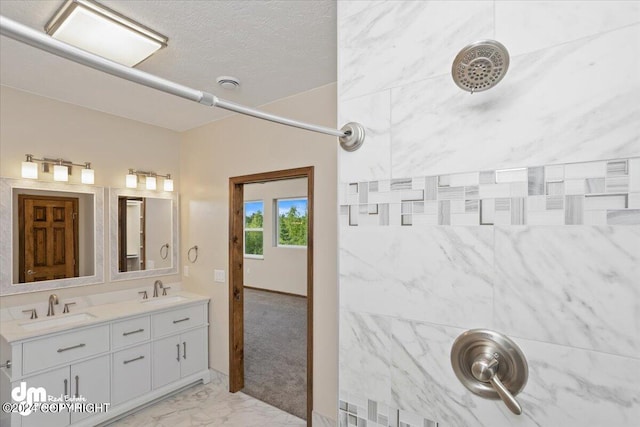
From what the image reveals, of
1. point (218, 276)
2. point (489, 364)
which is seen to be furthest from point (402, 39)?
point (218, 276)

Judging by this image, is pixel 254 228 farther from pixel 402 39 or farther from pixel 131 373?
pixel 402 39

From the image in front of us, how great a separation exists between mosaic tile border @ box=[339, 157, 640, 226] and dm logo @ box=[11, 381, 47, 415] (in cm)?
247

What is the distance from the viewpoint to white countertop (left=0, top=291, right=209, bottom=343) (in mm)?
2035

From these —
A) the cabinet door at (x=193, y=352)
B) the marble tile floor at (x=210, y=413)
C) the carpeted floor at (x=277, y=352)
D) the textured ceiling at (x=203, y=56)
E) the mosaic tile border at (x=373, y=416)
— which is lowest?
the carpeted floor at (x=277, y=352)

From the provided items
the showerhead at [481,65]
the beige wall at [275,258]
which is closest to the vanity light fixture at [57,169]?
the showerhead at [481,65]

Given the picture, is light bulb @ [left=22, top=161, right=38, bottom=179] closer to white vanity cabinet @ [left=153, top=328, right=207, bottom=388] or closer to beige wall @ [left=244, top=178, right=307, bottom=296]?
white vanity cabinet @ [left=153, top=328, right=207, bottom=388]

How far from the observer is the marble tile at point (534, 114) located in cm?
66

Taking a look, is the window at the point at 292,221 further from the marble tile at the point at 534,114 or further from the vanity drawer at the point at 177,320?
the marble tile at the point at 534,114

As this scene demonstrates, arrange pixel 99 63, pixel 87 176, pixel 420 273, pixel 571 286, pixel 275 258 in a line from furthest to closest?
pixel 275 258
pixel 87 176
pixel 420 273
pixel 571 286
pixel 99 63

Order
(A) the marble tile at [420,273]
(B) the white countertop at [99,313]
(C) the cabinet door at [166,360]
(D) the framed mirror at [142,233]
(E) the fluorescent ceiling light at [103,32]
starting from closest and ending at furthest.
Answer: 1. (A) the marble tile at [420,273]
2. (E) the fluorescent ceiling light at [103,32]
3. (B) the white countertop at [99,313]
4. (C) the cabinet door at [166,360]
5. (D) the framed mirror at [142,233]

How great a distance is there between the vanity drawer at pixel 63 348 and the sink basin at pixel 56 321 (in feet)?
0.56

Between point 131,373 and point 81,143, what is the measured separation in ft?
6.59

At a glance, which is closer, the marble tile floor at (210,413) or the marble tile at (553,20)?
the marble tile at (553,20)

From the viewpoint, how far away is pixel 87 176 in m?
2.67
